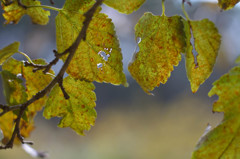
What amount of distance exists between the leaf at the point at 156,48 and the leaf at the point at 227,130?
0.36 ft

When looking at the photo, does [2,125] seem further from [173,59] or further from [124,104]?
[124,104]

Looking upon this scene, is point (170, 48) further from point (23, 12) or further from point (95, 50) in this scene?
point (23, 12)

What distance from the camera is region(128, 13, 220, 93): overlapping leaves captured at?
49 centimetres

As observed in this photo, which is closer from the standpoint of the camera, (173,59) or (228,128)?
(228,128)

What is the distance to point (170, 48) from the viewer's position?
1.71ft

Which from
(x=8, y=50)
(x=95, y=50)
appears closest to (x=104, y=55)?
(x=95, y=50)

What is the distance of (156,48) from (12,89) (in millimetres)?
269

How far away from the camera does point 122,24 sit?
5.09 m

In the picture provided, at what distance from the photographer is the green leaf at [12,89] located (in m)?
0.55

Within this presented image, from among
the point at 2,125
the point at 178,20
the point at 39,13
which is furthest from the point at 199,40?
the point at 2,125

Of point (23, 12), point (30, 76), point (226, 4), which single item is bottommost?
point (30, 76)

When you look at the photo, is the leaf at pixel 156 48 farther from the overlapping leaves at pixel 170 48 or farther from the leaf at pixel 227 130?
the leaf at pixel 227 130

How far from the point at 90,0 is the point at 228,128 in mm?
299

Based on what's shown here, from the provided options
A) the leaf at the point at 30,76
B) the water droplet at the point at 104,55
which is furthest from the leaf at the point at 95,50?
the leaf at the point at 30,76
